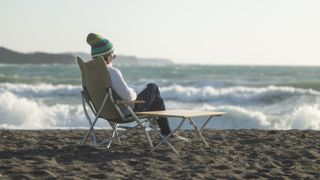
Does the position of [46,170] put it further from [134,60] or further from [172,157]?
[134,60]

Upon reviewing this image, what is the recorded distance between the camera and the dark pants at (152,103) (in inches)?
247

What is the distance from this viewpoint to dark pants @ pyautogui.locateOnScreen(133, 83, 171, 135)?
6262 mm

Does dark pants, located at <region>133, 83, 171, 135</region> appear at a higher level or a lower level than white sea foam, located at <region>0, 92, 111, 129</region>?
higher

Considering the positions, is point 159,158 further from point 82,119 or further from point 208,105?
point 208,105

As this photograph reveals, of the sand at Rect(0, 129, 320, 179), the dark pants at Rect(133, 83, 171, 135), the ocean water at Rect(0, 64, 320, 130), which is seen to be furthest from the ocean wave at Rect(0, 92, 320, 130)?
the dark pants at Rect(133, 83, 171, 135)

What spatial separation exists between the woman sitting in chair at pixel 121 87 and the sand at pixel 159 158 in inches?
17.4

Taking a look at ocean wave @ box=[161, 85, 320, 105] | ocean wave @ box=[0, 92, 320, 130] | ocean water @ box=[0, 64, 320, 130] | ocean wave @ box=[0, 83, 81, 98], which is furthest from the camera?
ocean wave @ box=[0, 83, 81, 98]

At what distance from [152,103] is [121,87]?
52 cm

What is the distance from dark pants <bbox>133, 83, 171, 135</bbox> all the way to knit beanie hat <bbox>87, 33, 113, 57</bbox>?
1.83ft

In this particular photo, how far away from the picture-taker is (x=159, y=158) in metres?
5.83

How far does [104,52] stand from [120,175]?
4.88 feet

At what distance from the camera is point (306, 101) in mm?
A: 21906

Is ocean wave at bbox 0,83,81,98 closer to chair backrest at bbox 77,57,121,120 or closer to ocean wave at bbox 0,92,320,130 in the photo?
ocean wave at bbox 0,92,320,130

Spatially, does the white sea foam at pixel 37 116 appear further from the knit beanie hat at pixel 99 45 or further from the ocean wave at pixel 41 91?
the ocean wave at pixel 41 91
